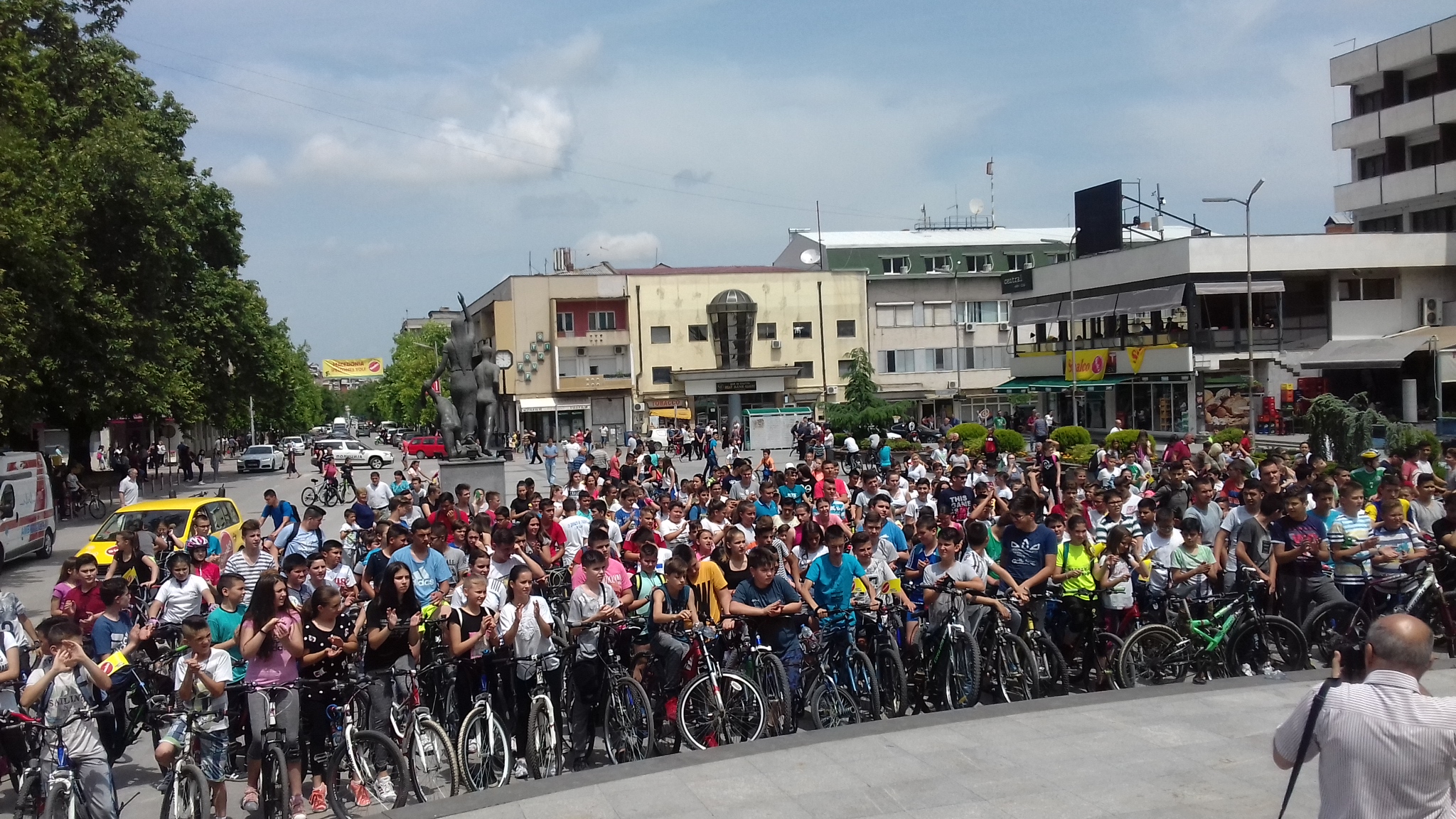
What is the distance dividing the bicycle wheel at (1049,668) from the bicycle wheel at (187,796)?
19.1ft

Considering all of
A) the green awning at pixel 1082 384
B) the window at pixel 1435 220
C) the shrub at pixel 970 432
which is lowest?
the shrub at pixel 970 432

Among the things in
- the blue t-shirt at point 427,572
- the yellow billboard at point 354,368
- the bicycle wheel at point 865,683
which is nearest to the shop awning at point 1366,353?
the bicycle wheel at point 865,683

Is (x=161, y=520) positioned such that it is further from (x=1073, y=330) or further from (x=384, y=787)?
(x=1073, y=330)

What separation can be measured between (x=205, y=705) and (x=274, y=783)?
2.52 feet

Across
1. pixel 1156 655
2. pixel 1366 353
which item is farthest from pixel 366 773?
pixel 1366 353

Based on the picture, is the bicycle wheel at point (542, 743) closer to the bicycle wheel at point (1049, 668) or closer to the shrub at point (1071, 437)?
the bicycle wheel at point (1049, 668)

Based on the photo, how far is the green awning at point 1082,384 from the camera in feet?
160

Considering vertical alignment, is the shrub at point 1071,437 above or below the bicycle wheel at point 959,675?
above

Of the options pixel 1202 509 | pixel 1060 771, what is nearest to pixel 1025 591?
pixel 1060 771

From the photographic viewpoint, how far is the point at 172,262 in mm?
35344

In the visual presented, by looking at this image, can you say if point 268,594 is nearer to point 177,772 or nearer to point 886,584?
point 177,772

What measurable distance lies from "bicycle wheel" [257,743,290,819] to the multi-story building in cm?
4924

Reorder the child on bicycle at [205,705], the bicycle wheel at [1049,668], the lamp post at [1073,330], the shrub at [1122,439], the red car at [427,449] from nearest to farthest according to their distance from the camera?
the child on bicycle at [205,705] → the bicycle wheel at [1049,668] → the shrub at [1122,439] → the lamp post at [1073,330] → the red car at [427,449]

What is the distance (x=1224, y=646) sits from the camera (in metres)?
9.73
